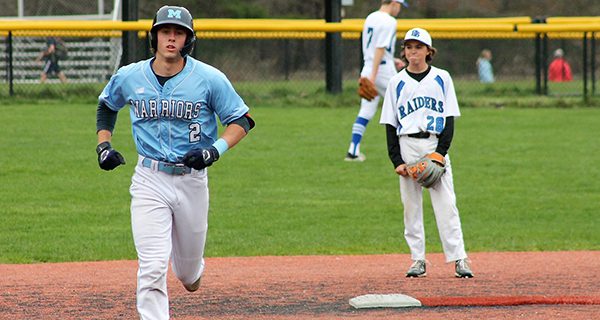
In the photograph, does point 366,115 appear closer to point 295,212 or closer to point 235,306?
point 295,212

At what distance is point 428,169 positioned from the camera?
7848mm

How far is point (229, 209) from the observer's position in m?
12.2

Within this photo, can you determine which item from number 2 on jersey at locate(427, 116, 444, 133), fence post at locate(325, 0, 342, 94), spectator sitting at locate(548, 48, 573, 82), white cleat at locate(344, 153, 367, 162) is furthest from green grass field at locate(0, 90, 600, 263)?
spectator sitting at locate(548, 48, 573, 82)

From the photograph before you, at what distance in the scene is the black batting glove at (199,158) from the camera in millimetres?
5777

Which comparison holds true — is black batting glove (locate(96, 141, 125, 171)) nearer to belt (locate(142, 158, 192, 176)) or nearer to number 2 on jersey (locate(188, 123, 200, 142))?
belt (locate(142, 158, 192, 176))

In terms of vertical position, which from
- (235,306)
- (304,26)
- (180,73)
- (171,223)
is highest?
(304,26)

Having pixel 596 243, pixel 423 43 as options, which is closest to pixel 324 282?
pixel 423 43

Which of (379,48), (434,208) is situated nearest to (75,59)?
(379,48)

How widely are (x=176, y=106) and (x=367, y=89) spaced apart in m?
7.08

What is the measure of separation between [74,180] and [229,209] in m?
2.13

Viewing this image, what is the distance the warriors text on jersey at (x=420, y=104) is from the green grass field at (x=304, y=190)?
2.41 metres

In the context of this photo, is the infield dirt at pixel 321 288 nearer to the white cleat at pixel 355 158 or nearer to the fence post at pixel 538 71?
the white cleat at pixel 355 158

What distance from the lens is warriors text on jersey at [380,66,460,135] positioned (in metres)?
8.07

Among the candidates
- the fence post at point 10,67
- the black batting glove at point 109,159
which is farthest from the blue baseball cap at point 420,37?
the fence post at point 10,67
